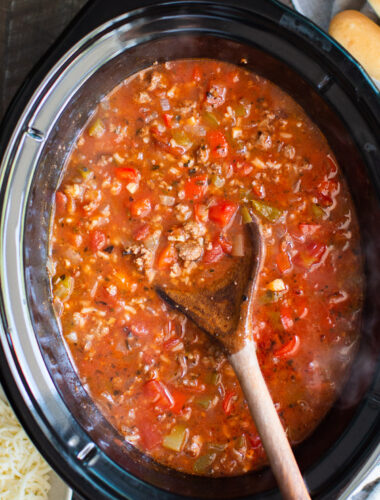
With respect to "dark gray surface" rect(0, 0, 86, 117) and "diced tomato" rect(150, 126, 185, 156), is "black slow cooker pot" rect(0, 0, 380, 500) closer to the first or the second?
"diced tomato" rect(150, 126, 185, 156)

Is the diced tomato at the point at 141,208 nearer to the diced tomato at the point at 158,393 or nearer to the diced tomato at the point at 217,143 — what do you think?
the diced tomato at the point at 217,143

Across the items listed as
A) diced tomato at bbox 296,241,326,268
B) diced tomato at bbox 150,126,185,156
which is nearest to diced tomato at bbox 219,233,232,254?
diced tomato at bbox 296,241,326,268

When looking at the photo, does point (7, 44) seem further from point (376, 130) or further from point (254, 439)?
point (254, 439)

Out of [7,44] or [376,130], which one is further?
[7,44]

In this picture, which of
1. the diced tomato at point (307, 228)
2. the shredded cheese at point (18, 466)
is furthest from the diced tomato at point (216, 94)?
the shredded cheese at point (18, 466)

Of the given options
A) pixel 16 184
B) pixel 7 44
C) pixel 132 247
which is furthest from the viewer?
pixel 7 44

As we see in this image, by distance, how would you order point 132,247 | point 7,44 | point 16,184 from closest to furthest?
point 16,184 → point 132,247 → point 7,44

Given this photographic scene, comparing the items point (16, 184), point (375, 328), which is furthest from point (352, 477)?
point (16, 184)
